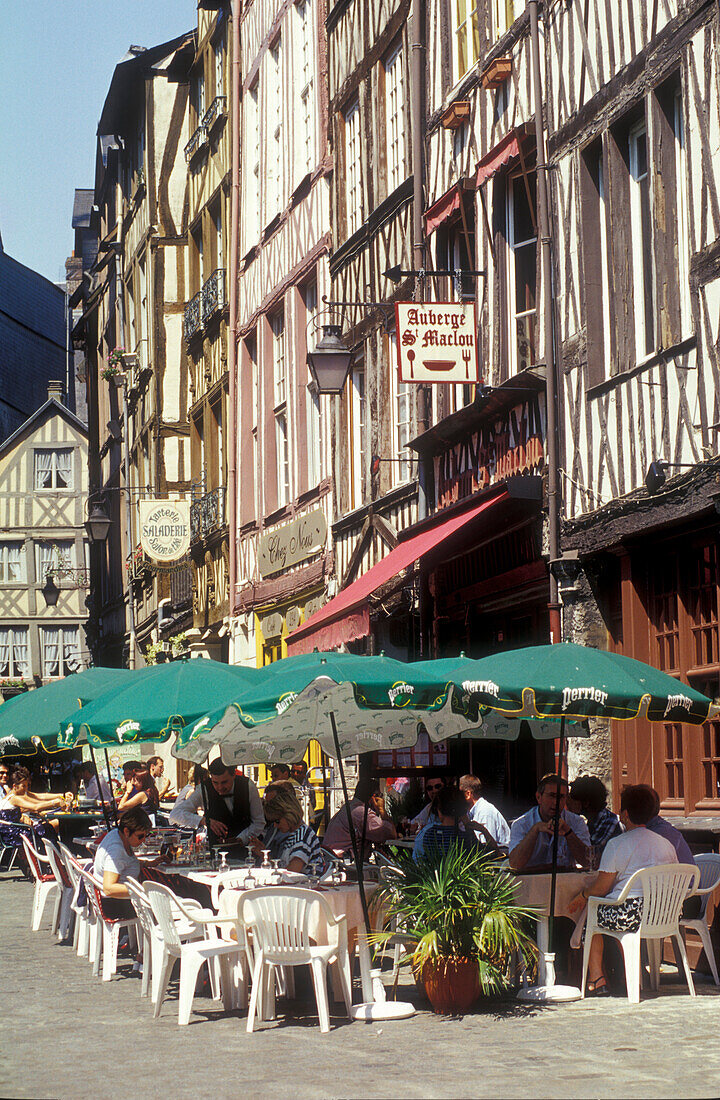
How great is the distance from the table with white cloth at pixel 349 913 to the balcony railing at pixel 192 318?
21.0 m

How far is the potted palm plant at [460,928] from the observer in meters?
8.72

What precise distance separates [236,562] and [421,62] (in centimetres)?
1064

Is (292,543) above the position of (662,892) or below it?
above

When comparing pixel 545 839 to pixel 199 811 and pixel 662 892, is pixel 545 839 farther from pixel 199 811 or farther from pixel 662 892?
pixel 199 811

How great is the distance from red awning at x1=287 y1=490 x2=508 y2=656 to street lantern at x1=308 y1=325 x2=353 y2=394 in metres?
Result: 1.72

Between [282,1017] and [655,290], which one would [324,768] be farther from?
[282,1017]

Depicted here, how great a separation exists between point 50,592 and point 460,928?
42.0 m

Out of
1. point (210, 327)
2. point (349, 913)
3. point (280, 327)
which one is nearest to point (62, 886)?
point (349, 913)

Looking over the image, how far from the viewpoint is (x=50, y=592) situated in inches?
1953

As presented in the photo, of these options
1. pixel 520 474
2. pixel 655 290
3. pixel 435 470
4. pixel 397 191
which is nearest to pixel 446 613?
pixel 435 470

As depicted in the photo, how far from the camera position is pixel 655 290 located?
11.8 metres

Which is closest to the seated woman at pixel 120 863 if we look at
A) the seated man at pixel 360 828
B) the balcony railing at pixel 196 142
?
the seated man at pixel 360 828

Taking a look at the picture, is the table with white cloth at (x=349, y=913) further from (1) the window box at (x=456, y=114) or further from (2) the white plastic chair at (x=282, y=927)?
(1) the window box at (x=456, y=114)

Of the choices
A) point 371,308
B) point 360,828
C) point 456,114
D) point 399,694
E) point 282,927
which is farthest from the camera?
point 371,308
